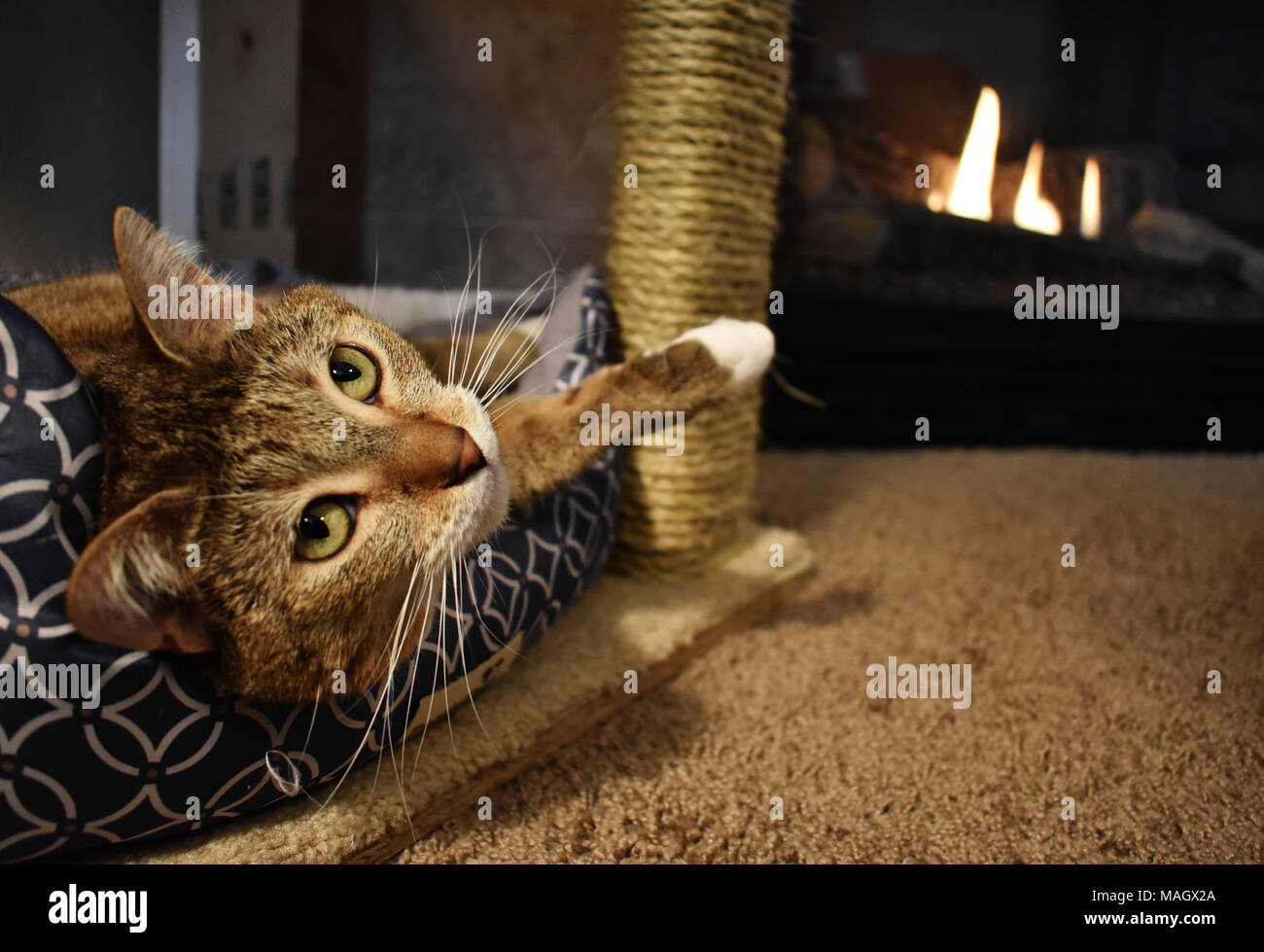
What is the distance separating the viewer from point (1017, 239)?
2248 mm

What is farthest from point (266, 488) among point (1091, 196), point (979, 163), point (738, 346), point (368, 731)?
point (1091, 196)

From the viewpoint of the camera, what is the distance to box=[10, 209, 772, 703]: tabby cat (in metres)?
0.61

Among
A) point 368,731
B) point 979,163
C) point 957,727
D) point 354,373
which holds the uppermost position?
point 979,163

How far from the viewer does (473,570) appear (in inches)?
33.9

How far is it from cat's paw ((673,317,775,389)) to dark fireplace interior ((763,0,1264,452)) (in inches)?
46.8

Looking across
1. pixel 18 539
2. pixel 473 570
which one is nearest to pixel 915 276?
pixel 473 570

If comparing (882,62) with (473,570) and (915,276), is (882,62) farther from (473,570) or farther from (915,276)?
(473,570)

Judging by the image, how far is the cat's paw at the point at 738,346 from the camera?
3.25 ft

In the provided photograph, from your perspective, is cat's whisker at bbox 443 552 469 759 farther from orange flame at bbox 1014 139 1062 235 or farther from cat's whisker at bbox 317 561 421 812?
orange flame at bbox 1014 139 1062 235

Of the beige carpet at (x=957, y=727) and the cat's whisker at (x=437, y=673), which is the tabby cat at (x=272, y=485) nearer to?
the cat's whisker at (x=437, y=673)

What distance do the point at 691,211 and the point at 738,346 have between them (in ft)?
0.87

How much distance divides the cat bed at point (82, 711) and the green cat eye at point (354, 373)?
0.63 feet

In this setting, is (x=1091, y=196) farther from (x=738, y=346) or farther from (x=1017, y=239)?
(x=738, y=346)

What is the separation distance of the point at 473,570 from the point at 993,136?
215 centimetres
